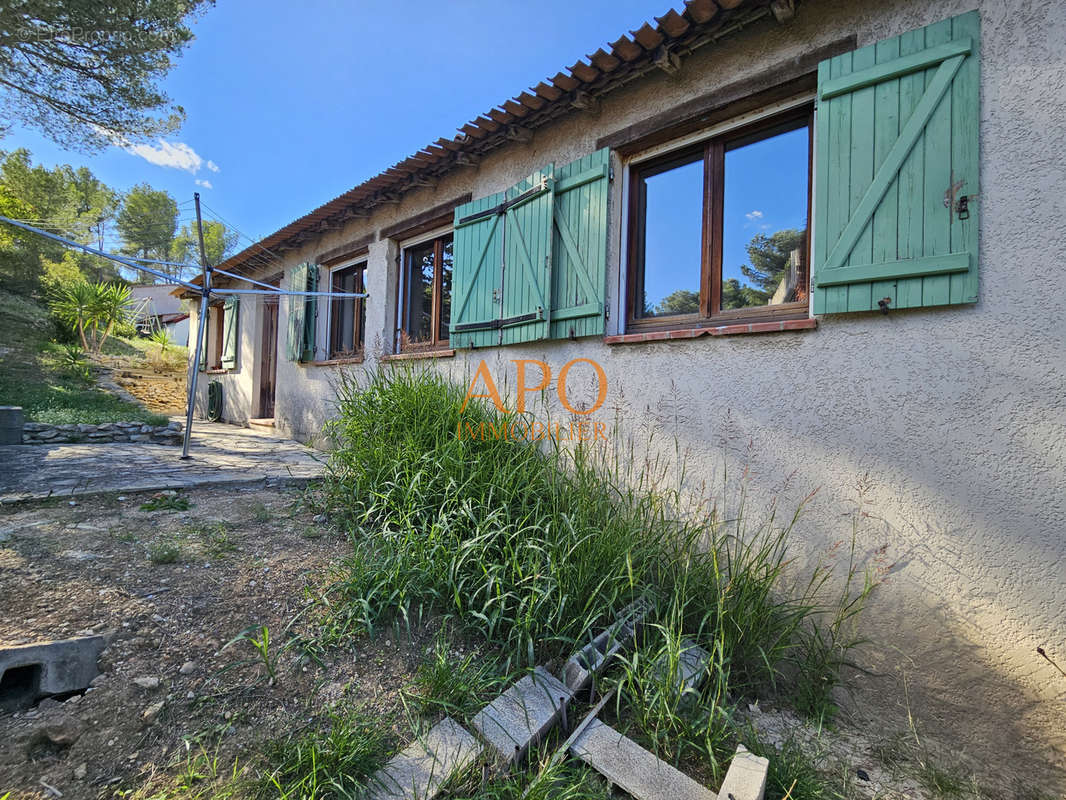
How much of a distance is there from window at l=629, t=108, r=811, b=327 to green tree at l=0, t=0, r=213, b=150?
760 cm

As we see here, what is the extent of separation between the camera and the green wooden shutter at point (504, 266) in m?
3.93

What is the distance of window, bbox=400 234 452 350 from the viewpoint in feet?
17.9

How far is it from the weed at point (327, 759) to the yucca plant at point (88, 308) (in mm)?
15323

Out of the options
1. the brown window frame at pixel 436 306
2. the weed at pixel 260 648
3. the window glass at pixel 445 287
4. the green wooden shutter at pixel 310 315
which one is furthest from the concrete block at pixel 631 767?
the green wooden shutter at pixel 310 315

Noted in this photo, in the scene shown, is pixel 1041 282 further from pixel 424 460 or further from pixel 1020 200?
pixel 424 460

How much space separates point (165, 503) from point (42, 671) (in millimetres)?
1865

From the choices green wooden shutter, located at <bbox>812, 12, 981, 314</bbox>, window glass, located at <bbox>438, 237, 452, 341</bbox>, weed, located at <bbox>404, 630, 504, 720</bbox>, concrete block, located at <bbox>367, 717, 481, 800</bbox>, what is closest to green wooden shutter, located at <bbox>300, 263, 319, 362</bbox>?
window glass, located at <bbox>438, 237, 452, 341</bbox>

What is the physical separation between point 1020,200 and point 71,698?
170 inches

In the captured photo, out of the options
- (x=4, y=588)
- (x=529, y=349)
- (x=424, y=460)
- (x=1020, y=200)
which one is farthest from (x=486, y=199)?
(x=4, y=588)

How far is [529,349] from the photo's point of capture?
4109 millimetres

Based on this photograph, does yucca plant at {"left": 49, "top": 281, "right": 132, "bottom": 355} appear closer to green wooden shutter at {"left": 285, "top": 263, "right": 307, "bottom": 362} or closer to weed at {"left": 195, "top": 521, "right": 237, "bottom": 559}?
green wooden shutter at {"left": 285, "top": 263, "right": 307, "bottom": 362}

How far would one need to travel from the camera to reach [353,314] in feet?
22.0

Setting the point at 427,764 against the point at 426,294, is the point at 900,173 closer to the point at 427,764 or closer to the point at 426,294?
the point at 427,764

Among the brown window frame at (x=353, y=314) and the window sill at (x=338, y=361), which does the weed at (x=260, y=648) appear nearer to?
the window sill at (x=338, y=361)
